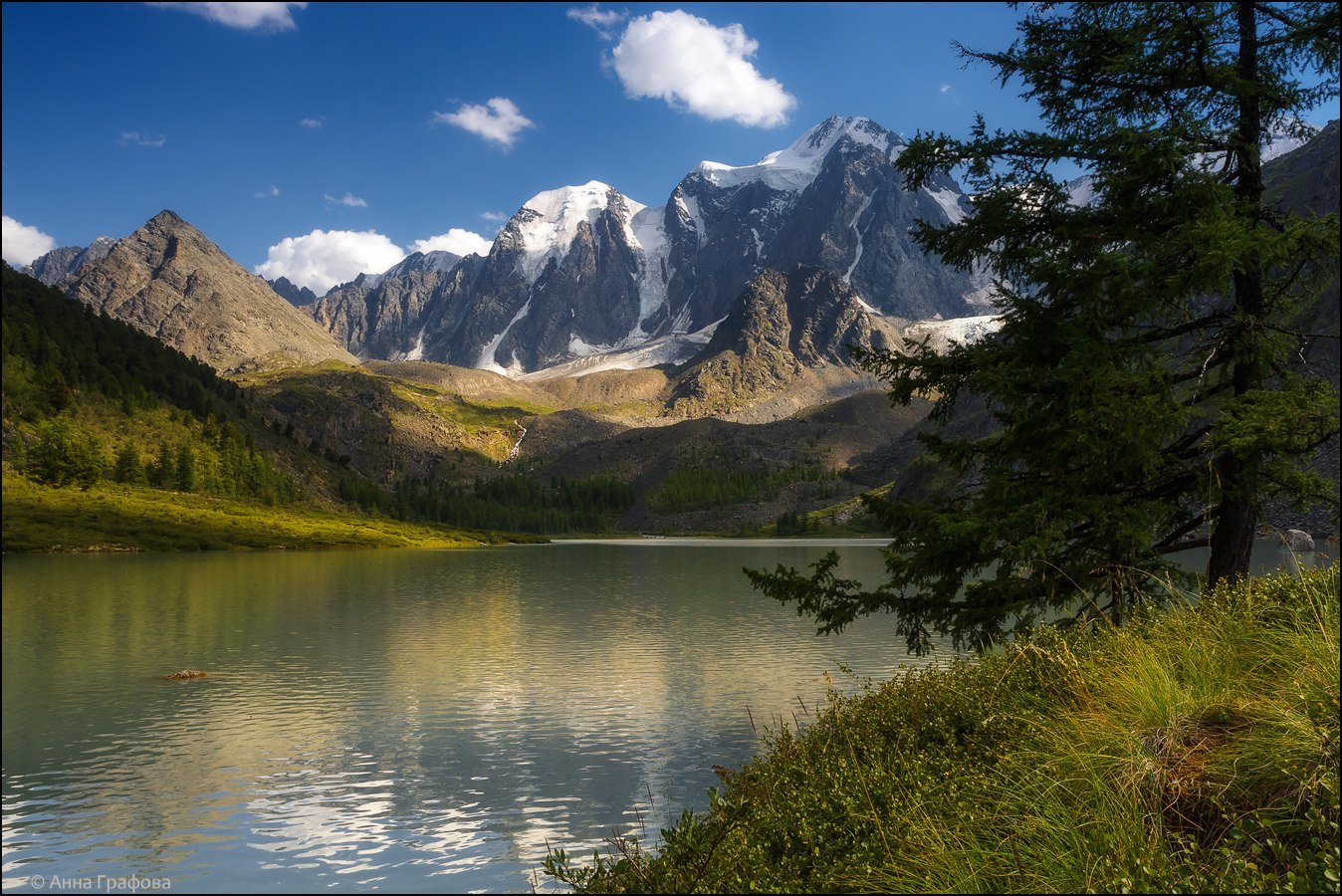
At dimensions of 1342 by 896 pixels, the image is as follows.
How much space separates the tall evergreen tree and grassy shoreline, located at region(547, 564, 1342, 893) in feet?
7.67

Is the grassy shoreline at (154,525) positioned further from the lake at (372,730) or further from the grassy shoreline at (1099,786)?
the grassy shoreline at (1099,786)

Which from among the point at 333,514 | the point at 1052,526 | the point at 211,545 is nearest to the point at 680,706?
the point at 1052,526

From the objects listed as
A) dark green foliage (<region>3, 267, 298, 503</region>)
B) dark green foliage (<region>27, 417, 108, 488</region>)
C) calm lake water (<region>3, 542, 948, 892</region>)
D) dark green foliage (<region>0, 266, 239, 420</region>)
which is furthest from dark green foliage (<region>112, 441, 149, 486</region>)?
calm lake water (<region>3, 542, 948, 892</region>)

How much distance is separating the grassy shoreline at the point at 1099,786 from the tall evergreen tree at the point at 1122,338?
2.34 m

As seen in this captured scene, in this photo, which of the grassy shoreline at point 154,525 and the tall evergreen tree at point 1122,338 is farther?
the grassy shoreline at point 154,525

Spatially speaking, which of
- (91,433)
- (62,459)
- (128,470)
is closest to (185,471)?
(128,470)

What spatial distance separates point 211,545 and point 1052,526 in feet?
482

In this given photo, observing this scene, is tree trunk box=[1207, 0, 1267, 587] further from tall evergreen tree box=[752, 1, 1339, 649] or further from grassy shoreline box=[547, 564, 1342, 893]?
grassy shoreline box=[547, 564, 1342, 893]

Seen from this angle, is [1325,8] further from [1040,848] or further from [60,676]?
[60,676]

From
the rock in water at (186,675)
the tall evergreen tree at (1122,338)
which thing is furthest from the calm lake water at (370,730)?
the tall evergreen tree at (1122,338)

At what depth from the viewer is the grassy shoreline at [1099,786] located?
→ 276 inches

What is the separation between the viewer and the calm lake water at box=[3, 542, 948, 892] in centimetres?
1534

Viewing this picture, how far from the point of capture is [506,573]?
96875mm

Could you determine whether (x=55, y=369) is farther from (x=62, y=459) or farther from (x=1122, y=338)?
(x=1122, y=338)
